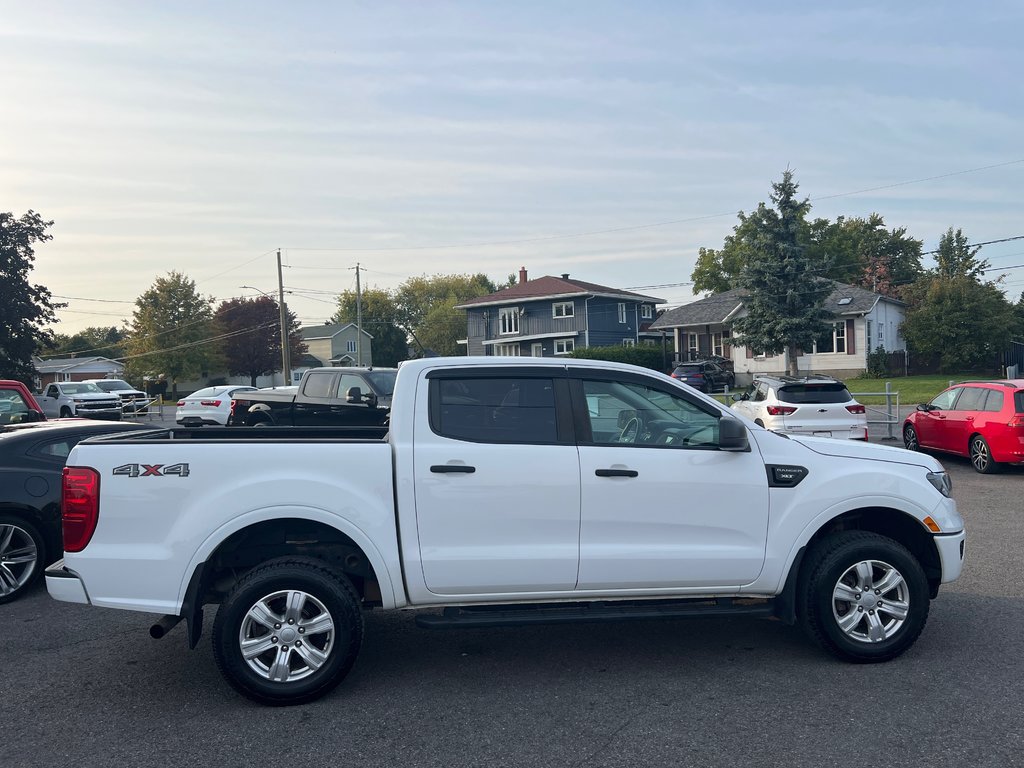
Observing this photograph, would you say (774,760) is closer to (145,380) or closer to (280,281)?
(280,281)

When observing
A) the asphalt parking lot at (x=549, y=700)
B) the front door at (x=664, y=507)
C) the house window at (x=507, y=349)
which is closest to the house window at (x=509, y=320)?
the house window at (x=507, y=349)

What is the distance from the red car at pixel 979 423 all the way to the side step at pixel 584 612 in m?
9.66

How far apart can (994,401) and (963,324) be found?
35351mm

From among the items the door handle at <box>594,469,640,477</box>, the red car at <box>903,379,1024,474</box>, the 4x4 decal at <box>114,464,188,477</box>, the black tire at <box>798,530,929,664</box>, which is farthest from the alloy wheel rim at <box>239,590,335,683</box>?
the red car at <box>903,379,1024,474</box>

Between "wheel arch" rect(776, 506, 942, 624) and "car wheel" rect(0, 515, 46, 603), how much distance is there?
19.4 ft

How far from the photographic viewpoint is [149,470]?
15.7 feet

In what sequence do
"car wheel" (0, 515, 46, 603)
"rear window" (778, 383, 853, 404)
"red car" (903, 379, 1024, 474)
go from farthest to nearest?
"rear window" (778, 383, 853, 404) < "red car" (903, 379, 1024, 474) < "car wheel" (0, 515, 46, 603)

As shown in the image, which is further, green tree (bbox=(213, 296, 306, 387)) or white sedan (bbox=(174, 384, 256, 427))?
green tree (bbox=(213, 296, 306, 387))

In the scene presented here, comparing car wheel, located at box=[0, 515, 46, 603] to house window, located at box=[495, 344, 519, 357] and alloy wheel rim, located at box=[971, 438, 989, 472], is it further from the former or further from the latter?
house window, located at box=[495, 344, 519, 357]

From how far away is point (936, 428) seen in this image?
1484 cm

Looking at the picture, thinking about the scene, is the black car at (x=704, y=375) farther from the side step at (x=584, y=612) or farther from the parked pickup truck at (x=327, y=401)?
the side step at (x=584, y=612)

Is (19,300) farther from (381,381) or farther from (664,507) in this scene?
(664,507)

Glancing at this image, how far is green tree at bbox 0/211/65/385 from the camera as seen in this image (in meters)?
39.1

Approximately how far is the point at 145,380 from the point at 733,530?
69.6 metres
